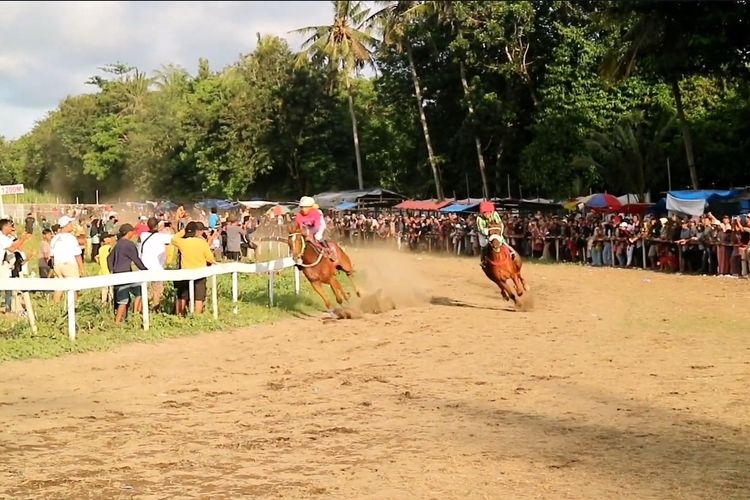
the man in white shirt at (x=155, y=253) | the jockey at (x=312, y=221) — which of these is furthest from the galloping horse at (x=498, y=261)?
the man in white shirt at (x=155, y=253)

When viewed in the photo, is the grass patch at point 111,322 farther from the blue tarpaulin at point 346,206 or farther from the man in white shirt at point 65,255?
the blue tarpaulin at point 346,206

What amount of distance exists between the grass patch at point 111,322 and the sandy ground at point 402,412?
55 centimetres

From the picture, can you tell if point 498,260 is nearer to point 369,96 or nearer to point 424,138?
point 424,138

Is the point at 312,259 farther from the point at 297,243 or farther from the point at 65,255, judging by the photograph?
the point at 65,255

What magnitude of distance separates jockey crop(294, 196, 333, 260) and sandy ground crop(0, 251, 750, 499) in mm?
1704

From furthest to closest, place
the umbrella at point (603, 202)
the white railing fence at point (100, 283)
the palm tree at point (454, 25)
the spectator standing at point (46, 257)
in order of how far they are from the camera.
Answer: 1. the palm tree at point (454, 25)
2. the umbrella at point (603, 202)
3. the spectator standing at point (46, 257)
4. the white railing fence at point (100, 283)

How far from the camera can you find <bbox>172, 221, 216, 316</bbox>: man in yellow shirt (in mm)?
16906

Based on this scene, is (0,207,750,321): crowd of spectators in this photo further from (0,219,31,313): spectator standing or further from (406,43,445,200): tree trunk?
(406,43,445,200): tree trunk

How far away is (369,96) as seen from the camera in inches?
2899

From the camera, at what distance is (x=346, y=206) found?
2140 inches

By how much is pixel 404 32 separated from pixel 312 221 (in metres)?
35.6

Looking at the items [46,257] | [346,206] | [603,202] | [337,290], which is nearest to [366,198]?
[346,206]

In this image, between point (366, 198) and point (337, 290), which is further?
point (366, 198)

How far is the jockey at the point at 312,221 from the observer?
1744 centimetres
